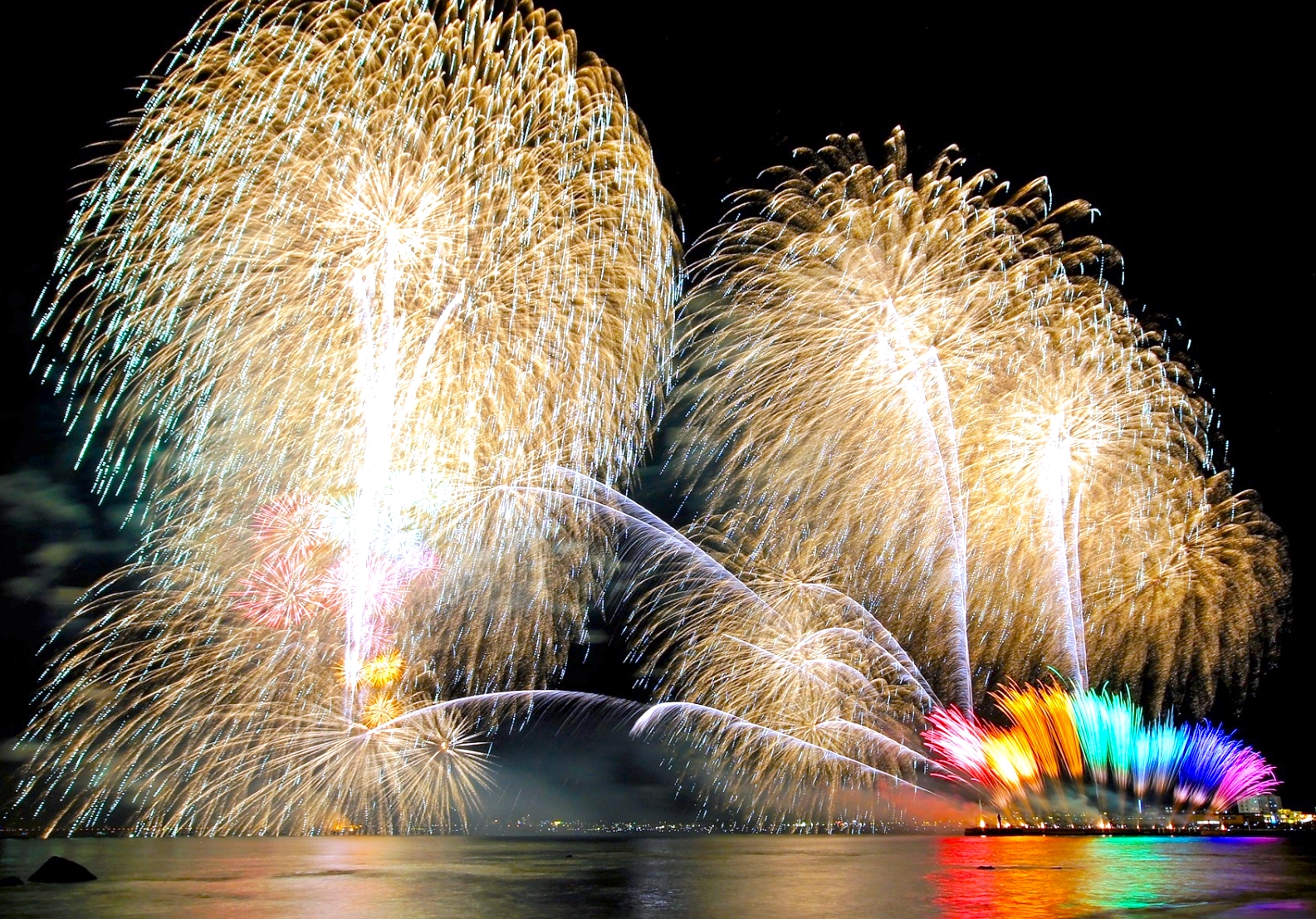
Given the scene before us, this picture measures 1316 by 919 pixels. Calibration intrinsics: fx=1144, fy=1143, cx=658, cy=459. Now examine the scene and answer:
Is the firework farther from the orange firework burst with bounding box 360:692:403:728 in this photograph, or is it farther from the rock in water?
the rock in water

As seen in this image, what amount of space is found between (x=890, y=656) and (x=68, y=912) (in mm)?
21218

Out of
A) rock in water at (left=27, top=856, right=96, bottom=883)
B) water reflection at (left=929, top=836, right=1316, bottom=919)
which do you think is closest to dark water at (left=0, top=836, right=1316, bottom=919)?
water reflection at (left=929, top=836, right=1316, bottom=919)

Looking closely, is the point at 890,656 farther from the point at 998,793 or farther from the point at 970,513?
the point at 998,793

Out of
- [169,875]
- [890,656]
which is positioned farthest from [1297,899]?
[169,875]

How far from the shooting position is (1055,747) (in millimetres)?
36719

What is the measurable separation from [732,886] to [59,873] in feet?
58.8

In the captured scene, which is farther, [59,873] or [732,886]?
[59,873]

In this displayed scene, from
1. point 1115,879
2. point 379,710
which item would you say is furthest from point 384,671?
point 1115,879

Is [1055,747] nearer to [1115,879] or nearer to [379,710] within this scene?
[1115,879]

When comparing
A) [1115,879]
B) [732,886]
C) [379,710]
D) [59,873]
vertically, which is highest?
[379,710]

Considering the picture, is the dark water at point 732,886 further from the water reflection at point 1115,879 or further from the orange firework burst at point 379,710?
the orange firework burst at point 379,710

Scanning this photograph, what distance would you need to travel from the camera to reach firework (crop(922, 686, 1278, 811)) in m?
34.5

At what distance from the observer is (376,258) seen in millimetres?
26188

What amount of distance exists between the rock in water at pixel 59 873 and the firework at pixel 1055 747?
2392 cm
